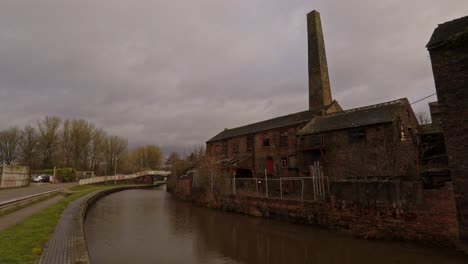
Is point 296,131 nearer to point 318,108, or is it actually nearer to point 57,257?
point 318,108

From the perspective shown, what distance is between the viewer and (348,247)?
9938mm

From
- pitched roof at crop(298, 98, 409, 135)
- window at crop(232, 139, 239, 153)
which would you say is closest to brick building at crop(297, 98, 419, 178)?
pitched roof at crop(298, 98, 409, 135)

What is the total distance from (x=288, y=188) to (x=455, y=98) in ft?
37.1

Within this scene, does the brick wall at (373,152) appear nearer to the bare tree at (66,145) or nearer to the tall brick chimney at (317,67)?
the tall brick chimney at (317,67)

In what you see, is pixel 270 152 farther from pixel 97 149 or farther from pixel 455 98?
pixel 97 149

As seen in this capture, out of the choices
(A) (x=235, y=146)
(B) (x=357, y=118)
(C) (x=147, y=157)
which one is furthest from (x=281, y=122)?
(C) (x=147, y=157)

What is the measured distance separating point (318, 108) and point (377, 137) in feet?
26.7

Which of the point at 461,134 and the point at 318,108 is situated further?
the point at 318,108

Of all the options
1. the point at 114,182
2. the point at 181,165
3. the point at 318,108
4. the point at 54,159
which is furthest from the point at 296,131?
the point at 54,159

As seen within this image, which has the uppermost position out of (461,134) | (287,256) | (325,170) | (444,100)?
(444,100)

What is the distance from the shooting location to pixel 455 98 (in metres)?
8.69

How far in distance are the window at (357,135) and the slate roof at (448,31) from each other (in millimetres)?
8102

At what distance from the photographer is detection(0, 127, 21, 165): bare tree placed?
47.7 metres

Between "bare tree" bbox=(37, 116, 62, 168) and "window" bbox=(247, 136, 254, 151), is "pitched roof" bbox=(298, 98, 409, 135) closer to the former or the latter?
"window" bbox=(247, 136, 254, 151)
